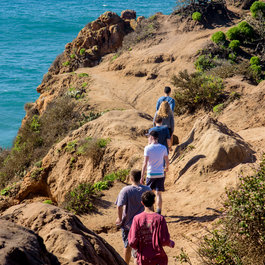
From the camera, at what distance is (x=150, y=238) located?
464 centimetres

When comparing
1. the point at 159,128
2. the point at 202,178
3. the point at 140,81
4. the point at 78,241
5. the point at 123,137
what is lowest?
the point at 140,81

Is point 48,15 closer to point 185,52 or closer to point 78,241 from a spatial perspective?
point 185,52

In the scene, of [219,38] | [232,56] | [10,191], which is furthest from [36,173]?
[219,38]

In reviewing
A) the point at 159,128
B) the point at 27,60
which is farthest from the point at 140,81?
the point at 27,60

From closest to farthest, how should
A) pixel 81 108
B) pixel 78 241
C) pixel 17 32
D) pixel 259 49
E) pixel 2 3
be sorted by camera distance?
pixel 78 241
pixel 81 108
pixel 259 49
pixel 17 32
pixel 2 3

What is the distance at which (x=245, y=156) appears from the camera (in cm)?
873

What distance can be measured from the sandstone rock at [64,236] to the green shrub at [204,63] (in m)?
14.7

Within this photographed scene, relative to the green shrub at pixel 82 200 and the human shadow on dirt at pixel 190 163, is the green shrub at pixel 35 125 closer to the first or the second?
the green shrub at pixel 82 200

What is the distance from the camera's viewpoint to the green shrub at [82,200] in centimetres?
859

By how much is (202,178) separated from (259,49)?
13.4m

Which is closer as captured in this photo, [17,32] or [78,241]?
[78,241]

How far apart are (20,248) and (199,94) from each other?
1242cm

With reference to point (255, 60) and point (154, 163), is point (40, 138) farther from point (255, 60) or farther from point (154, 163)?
point (255, 60)

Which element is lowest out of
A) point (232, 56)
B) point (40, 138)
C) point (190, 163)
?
point (40, 138)
